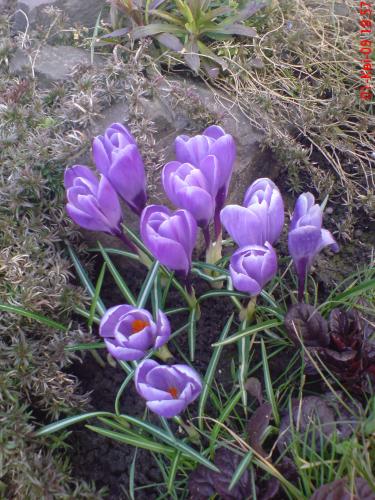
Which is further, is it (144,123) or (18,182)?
(144,123)

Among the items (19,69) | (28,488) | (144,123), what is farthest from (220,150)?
(19,69)

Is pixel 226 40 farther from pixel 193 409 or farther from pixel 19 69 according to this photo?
pixel 193 409

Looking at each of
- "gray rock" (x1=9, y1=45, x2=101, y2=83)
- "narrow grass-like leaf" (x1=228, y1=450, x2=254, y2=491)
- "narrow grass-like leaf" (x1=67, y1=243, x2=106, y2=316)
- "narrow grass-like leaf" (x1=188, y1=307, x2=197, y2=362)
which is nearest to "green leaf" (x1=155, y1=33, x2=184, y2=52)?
"gray rock" (x1=9, y1=45, x2=101, y2=83)

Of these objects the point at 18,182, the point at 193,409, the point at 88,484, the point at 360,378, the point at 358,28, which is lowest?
the point at 88,484

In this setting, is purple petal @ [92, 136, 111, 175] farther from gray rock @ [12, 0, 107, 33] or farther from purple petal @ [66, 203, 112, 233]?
gray rock @ [12, 0, 107, 33]

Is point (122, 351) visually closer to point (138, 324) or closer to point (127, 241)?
point (138, 324)

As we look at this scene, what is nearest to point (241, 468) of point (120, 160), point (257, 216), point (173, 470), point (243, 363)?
point (173, 470)

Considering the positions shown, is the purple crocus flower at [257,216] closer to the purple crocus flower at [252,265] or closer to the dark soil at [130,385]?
the purple crocus flower at [252,265]
